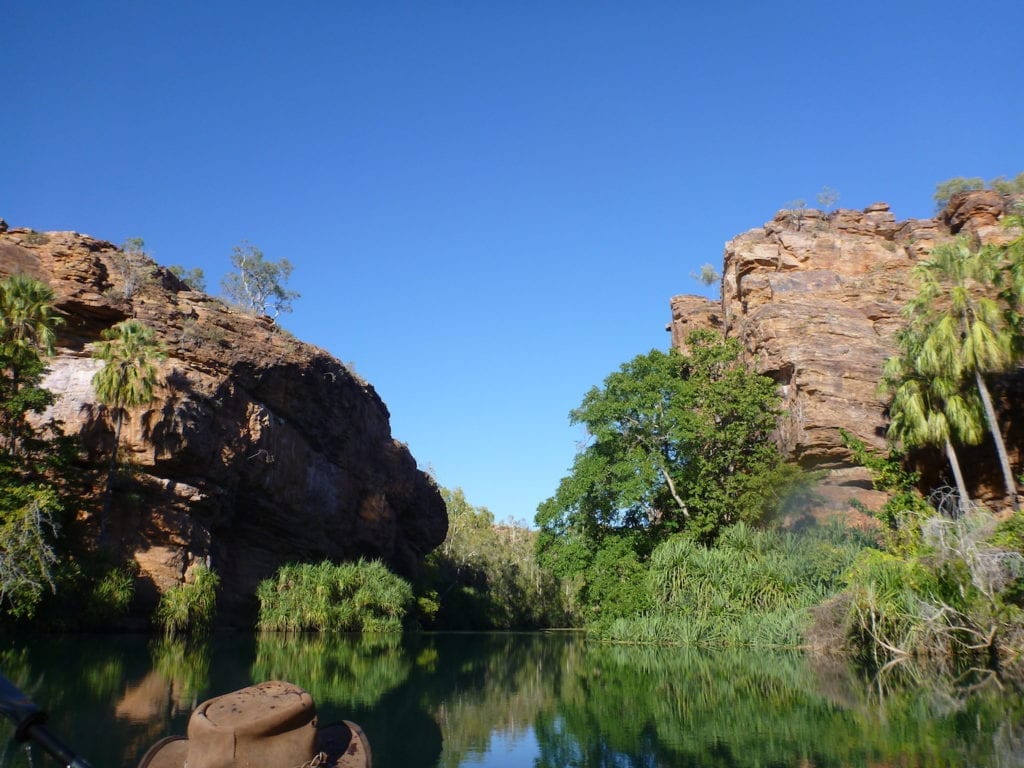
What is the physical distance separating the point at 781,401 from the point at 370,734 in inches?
1239

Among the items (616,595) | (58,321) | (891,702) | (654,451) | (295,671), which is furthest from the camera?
(654,451)

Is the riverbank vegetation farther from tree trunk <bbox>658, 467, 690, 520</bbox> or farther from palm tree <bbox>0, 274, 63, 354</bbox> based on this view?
palm tree <bbox>0, 274, 63, 354</bbox>

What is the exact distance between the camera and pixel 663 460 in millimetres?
34688

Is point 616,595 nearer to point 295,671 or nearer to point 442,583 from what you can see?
point 295,671

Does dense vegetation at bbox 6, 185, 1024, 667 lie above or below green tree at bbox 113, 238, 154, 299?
below

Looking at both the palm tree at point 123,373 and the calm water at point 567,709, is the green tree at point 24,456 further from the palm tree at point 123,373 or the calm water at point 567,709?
the calm water at point 567,709

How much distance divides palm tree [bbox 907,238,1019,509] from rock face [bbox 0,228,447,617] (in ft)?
98.9

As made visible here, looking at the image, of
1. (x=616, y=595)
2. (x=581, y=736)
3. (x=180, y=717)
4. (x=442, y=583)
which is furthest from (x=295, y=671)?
(x=442, y=583)

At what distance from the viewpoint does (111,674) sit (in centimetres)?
1466

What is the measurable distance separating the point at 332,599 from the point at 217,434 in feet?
34.4

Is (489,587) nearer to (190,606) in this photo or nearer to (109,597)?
(190,606)

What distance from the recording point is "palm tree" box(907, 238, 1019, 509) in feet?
85.0

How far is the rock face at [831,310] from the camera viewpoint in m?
34.6

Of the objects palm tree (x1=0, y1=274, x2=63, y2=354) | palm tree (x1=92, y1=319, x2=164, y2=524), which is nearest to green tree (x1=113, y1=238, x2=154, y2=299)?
palm tree (x1=92, y1=319, x2=164, y2=524)
